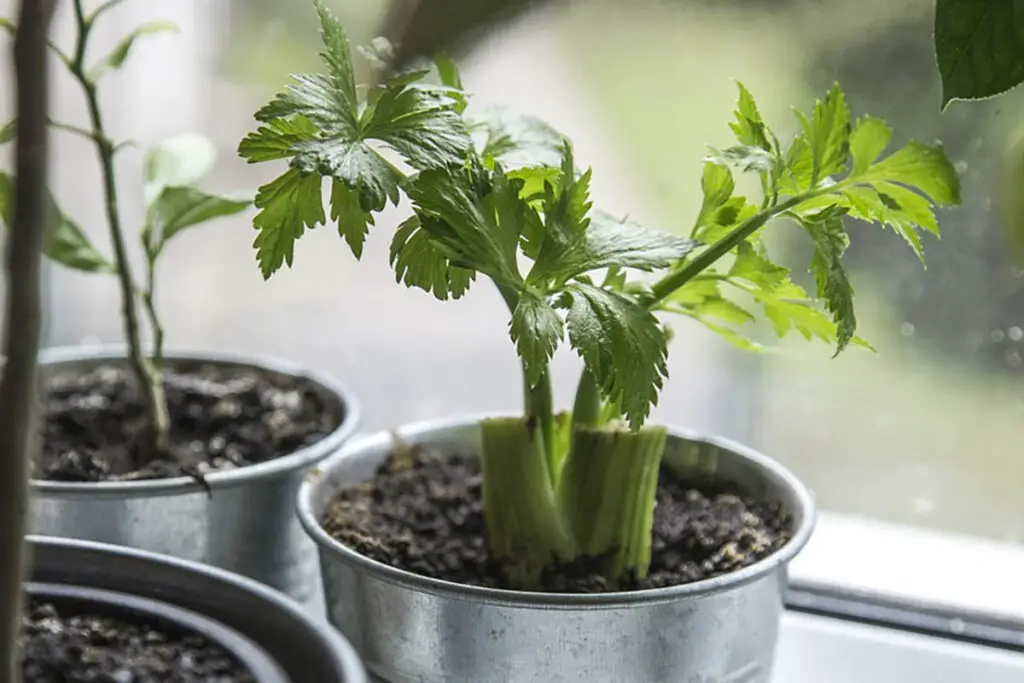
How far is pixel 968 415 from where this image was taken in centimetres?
91

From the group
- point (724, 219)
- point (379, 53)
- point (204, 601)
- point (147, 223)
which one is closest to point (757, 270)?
point (724, 219)

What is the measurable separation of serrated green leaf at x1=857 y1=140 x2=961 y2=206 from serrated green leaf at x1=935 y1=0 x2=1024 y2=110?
0.24ft

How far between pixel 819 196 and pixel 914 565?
1.47 ft

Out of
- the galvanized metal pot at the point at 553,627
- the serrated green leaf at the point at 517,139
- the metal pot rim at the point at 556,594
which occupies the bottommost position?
the galvanized metal pot at the point at 553,627

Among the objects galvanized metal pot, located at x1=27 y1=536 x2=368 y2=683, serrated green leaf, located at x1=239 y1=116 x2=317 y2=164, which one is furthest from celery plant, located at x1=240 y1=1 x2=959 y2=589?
galvanized metal pot, located at x1=27 y1=536 x2=368 y2=683

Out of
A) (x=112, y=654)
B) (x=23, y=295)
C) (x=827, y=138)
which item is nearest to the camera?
(x=23, y=295)

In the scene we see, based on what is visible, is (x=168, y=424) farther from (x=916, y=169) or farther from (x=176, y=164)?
(x=916, y=169)

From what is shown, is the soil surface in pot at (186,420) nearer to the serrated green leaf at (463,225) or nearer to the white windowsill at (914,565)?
the serrated green leaf at (463,225)

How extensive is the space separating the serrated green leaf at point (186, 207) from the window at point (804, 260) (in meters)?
0.17

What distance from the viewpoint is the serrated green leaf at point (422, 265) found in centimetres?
60

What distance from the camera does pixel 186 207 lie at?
0.85 meters

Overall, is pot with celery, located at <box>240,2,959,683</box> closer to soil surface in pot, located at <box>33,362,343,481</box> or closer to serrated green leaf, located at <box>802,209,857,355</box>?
serrated green leaf, located at <box>802,209,857,355</box>

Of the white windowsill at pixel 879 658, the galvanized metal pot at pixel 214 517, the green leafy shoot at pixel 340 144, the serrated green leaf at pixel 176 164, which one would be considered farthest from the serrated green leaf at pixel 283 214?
the white windowsill at pixel 879 658

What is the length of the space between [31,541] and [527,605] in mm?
259
